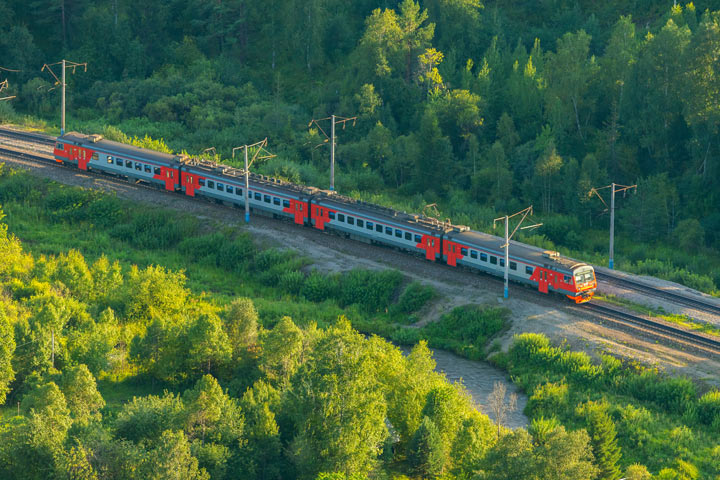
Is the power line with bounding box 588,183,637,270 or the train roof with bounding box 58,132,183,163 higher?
the train roof with bounding box 58,132,183,163

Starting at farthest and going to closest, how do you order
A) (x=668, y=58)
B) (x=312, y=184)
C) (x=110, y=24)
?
(x=110, y=24) < (x=312, y=184) < (x=668, y=58)

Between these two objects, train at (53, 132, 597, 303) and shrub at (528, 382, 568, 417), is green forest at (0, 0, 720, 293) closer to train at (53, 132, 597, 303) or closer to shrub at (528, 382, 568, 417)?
train at (53, 132, 597, 303)

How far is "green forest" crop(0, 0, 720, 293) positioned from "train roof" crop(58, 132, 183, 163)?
34.6 feet

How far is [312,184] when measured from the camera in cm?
9419

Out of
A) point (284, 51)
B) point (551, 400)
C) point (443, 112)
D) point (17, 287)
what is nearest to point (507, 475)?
point (551, 400)

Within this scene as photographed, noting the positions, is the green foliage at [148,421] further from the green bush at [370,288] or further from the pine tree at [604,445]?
the green bush at [370,288]

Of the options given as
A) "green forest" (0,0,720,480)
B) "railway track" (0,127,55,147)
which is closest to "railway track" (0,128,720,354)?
"green forest" (0,0,720,480)

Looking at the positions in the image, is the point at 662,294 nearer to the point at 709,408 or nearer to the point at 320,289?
the point at 709,408

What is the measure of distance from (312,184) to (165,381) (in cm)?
3968

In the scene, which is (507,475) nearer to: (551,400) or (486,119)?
(551,400)

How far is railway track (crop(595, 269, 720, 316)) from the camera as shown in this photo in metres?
67.3

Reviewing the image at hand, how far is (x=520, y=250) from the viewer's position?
7025 cm

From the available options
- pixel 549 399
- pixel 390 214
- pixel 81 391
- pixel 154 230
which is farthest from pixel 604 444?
pixel 154 230

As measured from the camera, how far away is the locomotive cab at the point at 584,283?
66188 mm
